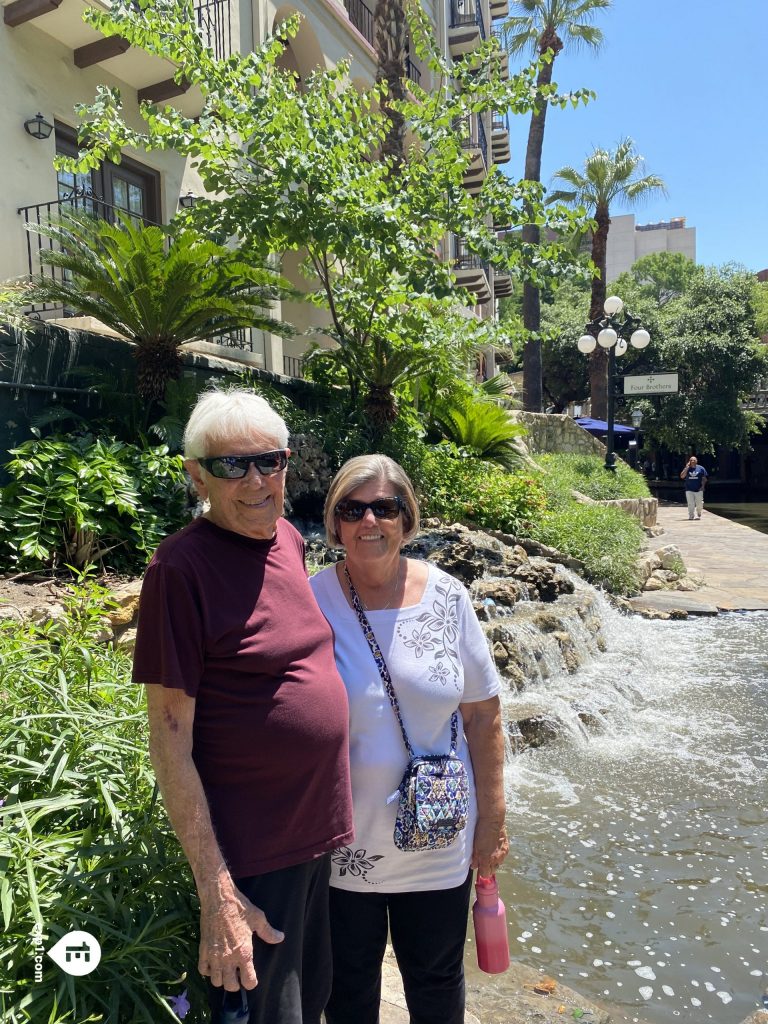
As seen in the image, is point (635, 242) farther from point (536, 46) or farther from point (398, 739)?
point (398, 739)

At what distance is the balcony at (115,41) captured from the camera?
8.30m

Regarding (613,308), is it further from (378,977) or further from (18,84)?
(378,977)

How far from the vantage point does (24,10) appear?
8.22 m

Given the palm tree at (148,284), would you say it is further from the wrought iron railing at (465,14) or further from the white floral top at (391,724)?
the wrought iron railing at (465,14)

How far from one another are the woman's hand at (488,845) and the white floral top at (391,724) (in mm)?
44

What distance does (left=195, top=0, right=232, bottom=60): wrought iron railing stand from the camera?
11344 millimetres

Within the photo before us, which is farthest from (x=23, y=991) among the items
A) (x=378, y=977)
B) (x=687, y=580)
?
(x=687, y=580)

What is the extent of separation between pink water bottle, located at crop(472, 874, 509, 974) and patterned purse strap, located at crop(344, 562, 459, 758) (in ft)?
1.57

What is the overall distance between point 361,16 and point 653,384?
1149 centimetres

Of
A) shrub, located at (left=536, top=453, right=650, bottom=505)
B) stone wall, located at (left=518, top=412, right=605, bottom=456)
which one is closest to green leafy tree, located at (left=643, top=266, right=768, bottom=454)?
stone wall, located at (left=518, top=412, right=605, bottom=456)

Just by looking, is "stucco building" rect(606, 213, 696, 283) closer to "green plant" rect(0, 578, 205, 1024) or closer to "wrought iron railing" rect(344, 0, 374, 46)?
"wrought iron railing" rect(344, 0, 374, 46)

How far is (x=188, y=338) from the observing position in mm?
7879

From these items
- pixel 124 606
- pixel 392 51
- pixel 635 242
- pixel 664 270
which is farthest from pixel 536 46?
pixel 635 242

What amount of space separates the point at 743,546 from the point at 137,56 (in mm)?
14757
